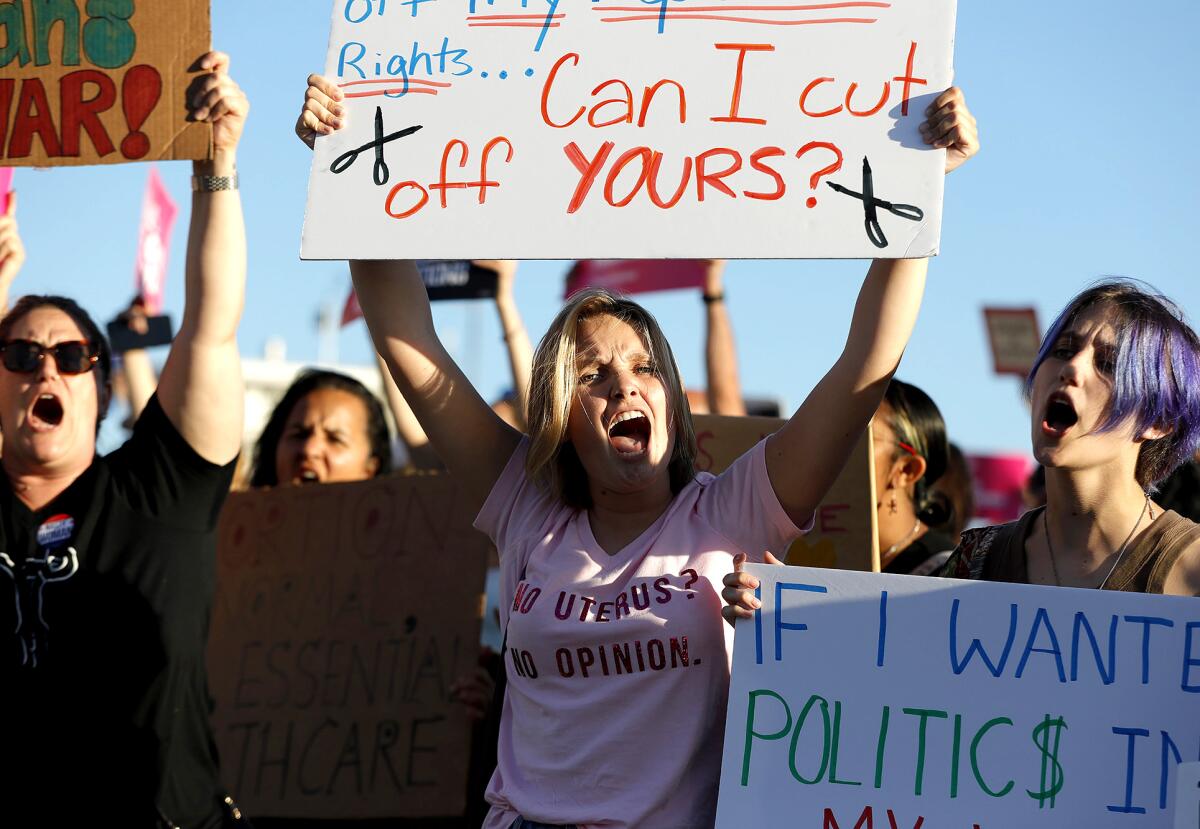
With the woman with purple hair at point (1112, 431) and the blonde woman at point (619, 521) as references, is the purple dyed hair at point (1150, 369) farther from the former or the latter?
the blonde woman at point (619, 521)

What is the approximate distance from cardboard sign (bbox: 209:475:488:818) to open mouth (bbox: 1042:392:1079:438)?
75.6 inches

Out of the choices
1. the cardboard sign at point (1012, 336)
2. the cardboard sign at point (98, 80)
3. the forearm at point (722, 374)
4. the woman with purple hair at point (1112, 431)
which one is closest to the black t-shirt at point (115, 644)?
the cardboard sign at point (98, 80)

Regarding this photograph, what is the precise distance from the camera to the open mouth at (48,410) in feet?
10.7

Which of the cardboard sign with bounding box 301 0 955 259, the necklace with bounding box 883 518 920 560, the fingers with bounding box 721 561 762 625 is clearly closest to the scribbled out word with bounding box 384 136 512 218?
the cardboard sign with bounding box 301 0 955 259

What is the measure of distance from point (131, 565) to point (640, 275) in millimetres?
3614

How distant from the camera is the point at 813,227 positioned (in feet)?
8.30

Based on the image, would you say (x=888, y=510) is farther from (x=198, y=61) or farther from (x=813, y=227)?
(x=198, y=61)

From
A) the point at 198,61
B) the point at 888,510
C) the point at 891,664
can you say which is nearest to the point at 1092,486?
the point at 891,664

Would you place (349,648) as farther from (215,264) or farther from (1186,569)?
(1186,569)

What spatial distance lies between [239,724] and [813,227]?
2577 millimetres

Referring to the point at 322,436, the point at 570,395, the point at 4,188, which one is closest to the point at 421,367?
the point at 570,395

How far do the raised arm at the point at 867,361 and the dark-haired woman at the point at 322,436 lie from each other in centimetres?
241

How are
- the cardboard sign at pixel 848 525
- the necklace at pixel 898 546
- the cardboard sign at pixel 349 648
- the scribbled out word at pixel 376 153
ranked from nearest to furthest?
the scribbled out word at pixel 376 153, the cardboard sign at pixel 848 525, the necklace at pixel 898 546, the cardboard sign at pixel 349 648

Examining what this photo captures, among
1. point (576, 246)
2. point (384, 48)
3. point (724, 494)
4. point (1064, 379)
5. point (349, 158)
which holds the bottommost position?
point (724, 494)
